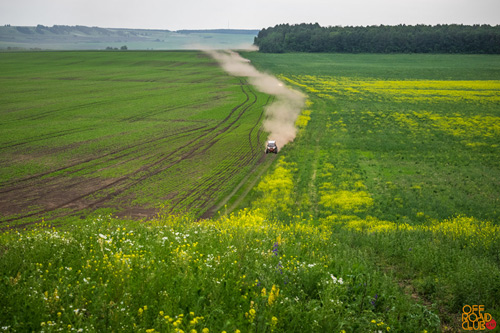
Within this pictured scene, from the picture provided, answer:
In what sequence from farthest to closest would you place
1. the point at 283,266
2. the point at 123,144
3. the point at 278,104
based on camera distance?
the point at 278,104 < the point at 123,144 < the point at 283,266

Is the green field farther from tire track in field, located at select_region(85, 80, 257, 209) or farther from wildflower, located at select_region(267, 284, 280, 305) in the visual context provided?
tire track in field, located at select_region(85, 80, 257, 209)

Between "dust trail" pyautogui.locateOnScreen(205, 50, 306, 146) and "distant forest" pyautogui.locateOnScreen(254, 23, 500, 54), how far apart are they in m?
78.0

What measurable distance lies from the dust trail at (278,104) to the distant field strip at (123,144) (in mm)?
2209

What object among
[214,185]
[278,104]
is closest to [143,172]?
[214,185]

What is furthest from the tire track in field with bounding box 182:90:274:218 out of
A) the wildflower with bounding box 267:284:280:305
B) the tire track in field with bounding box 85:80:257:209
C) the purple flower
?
the wildflower with bounding box 267:284:280:305

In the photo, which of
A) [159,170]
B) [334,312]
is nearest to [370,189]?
[159,170]

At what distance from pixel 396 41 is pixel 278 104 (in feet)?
441

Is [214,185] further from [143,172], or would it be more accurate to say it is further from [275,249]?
[275,249]

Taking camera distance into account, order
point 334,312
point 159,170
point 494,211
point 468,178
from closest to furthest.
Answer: point 334,312, point 494,211, point 468,178, point 159,170

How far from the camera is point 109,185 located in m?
25.9

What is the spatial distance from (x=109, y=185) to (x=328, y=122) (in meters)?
32.1

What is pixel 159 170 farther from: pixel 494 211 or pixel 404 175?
pixel 494 211

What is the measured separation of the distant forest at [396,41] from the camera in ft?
500

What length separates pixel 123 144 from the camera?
3700 cm
